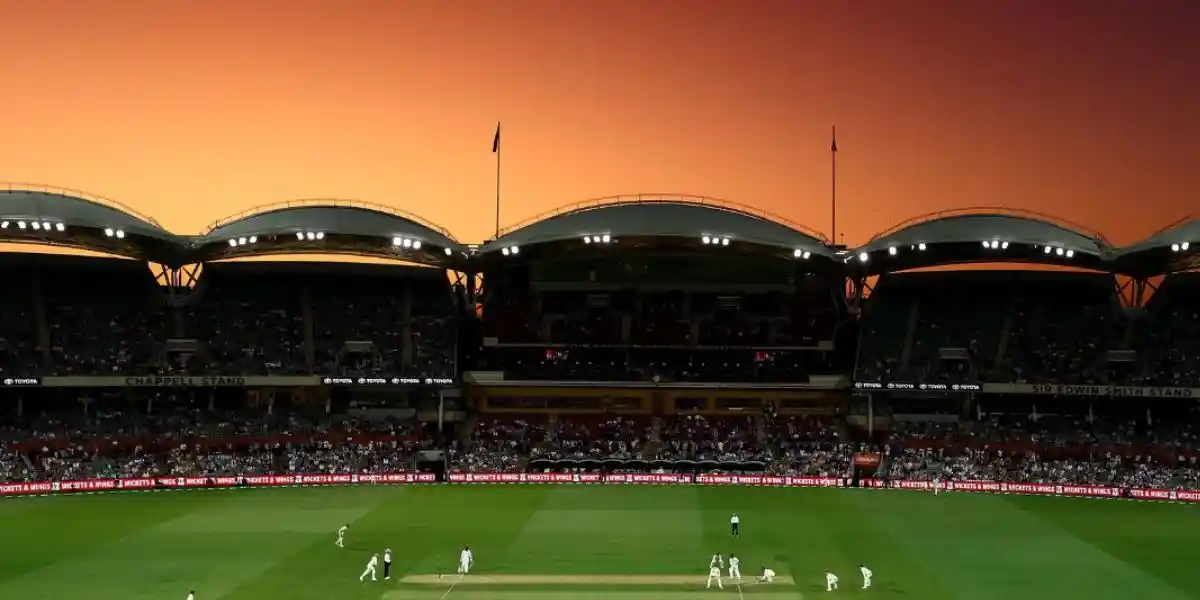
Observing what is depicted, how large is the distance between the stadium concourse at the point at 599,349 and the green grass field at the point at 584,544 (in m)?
7.95

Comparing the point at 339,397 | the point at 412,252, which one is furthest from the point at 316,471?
the point at 412,252

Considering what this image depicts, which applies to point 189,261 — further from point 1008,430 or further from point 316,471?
point 1008,430

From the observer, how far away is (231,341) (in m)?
68.9

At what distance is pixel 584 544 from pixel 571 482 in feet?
68.0

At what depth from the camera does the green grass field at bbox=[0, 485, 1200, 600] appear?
31.7 metres

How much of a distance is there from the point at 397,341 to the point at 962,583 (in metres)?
47.7

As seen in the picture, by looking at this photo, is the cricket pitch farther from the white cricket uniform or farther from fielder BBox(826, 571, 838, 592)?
fielder BBox(826, 571, 838, 592)

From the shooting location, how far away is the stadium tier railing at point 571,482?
2149 inches

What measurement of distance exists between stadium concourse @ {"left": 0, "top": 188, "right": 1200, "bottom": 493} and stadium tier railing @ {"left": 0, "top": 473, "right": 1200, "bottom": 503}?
2.35ft

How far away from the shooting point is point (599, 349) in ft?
240

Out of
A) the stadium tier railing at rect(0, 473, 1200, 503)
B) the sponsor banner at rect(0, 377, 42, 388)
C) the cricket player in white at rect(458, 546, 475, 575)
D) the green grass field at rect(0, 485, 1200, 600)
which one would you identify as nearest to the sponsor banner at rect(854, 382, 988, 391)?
the stadium tier railing at rect(0, 473, 1200, 503)

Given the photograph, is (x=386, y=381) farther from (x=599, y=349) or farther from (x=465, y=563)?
(x=465, y=563)

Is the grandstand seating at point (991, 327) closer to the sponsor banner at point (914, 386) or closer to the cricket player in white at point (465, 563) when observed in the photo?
the sponsor banner at point (914, 386)

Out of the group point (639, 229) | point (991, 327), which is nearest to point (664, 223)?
point (639, 229)
